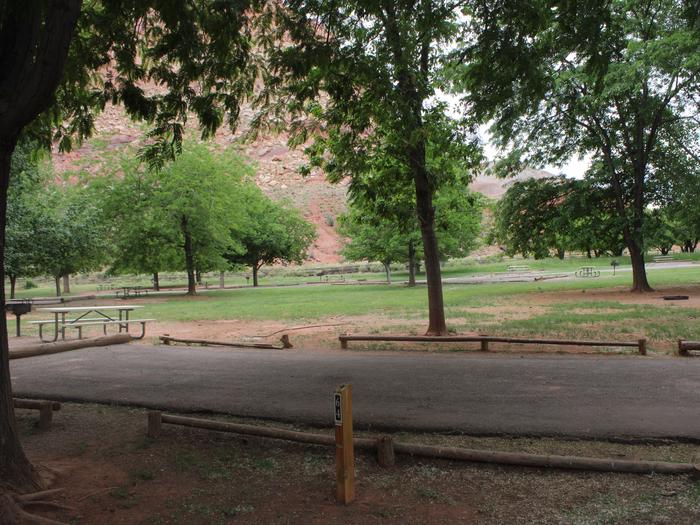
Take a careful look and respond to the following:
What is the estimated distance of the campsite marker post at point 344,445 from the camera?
3695 millimetres

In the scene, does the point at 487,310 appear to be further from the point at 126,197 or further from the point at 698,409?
the point at 126,197

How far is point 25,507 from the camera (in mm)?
3727

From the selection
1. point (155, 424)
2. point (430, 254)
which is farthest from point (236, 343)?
point (155, 424)

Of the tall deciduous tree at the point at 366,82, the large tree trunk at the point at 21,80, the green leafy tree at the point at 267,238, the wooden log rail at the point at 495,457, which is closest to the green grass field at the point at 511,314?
the tall deciduous tree at the point at 366,82

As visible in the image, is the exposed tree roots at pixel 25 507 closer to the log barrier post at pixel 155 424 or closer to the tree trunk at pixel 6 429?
the tree trunk at pixel 6 429

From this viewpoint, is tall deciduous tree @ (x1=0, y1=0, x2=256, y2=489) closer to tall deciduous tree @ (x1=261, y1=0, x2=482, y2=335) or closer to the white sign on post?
tall deciduous tree @ (x1=261, y1=0, x2=482, y2=335)

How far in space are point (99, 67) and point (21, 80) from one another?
369cm

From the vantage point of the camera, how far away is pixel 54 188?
108 ft

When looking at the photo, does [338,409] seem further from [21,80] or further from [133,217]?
[133,217]

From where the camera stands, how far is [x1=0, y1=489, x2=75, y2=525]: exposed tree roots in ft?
11.3

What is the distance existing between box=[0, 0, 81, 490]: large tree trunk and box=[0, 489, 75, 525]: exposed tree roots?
0.19m

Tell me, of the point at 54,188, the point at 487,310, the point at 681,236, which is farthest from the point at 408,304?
the point at 54,188

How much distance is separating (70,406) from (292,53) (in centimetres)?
541

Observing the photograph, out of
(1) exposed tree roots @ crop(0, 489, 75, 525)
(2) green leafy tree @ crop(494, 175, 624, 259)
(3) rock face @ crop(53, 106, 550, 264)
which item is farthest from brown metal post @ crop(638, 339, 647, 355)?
(3) rock face @ crop(53, 106, 550, 264)
